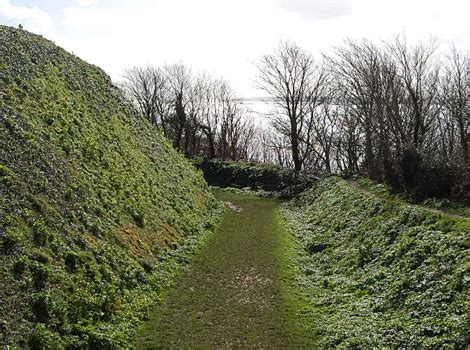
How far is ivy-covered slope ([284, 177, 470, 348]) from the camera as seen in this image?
10578mm

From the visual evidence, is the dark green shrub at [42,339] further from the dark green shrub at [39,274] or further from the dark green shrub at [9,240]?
the dark green shrub at [9,240]

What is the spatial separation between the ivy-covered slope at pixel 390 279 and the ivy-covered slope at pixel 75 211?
5825 millimetres

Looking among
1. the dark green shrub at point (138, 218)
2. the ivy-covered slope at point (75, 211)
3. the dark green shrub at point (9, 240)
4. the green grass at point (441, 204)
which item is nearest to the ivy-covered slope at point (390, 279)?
the green grass at point (441, 204)

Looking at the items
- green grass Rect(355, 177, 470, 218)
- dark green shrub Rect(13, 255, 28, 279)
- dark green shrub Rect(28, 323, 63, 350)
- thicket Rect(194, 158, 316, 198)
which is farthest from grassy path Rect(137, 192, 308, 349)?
thicket Rect(194, 158, 316, 198)

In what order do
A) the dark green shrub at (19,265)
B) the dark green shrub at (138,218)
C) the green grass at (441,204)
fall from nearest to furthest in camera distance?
the dark green shrub at (19,265)
the green grass at (441,204)
the dark green shrub at (138,218)

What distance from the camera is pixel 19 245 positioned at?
1170 centimetres

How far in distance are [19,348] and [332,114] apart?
180ft

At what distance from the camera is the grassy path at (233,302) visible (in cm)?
1209

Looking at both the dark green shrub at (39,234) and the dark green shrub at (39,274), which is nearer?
the dark green shrub at (39,274)

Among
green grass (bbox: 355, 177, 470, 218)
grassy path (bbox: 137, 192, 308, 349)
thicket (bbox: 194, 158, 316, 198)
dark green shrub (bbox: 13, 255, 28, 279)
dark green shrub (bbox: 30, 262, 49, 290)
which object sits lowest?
grassy path (bbox: 137, 192, 308, 349)

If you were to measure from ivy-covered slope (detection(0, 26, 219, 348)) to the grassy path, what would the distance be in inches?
32.4

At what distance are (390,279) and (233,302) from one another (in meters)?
5.19

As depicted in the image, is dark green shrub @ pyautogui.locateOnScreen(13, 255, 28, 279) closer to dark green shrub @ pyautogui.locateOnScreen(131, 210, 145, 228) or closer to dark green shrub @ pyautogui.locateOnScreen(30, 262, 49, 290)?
dark green shrub @ pyautogui.locateOnScreen(30, 262, 49, 290)

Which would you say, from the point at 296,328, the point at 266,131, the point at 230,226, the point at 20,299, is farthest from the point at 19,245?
the point at 266,131
